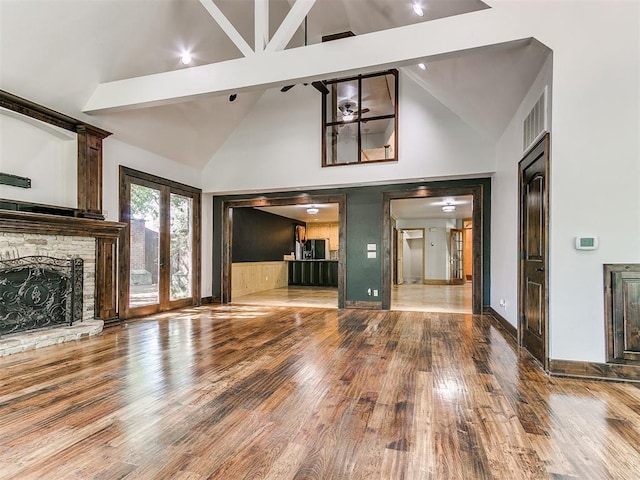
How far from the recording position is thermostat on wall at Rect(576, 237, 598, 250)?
307cm

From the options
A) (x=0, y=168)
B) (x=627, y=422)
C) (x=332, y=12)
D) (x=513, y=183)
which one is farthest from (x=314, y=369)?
(x=332, y=12)

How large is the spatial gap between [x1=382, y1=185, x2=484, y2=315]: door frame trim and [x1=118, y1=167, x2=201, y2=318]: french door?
3966 millimetres

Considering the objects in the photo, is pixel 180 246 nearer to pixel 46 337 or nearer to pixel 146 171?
pixel 146 171

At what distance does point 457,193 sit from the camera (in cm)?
655

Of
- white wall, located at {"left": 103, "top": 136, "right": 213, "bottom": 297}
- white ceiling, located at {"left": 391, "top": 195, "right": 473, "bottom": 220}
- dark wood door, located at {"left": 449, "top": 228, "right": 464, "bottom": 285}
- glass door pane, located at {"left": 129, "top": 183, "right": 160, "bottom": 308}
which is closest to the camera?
white wall, located at {"left": 103, "top": 136, "right": 213, "bottom": 297}

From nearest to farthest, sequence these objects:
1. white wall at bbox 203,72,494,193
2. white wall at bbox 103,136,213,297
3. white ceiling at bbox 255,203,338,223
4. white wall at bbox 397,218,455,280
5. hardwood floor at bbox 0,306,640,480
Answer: hardwood floor at bbox 0,306,640,480 → white wall at bbox 103,136,213,297 → white wall at bbox 203,72,494,193 → white ceiling at bbox 255,203,338,223 → white wall at bbox 397,218,455,280

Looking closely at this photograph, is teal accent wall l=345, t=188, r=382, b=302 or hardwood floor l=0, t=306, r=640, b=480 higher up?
teal accent wall l=345, t=188, r=382, b=302

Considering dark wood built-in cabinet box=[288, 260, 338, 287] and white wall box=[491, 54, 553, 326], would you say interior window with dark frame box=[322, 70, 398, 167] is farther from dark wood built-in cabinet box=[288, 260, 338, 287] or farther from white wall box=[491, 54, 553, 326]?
dark wood built-in cabinet box=[288, 260, 338, 287]

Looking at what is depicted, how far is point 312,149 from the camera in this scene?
709 cm

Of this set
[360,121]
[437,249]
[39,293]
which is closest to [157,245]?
[39,293]

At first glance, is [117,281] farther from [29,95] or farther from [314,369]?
[314,369]

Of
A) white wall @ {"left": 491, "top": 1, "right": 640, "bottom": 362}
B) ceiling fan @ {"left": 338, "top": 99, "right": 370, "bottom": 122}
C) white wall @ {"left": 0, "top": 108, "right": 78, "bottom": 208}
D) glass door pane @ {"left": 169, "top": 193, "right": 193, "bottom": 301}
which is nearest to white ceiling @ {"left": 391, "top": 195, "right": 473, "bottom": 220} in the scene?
ceiling fan @ {"left": 338, "top": 99, "right": 370, "bottom": 122}

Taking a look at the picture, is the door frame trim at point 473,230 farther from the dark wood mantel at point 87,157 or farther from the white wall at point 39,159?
the white wall at point 39,159

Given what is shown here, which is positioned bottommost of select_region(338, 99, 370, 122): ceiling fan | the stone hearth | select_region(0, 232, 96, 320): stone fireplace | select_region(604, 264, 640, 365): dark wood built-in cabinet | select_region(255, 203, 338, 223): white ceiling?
the stone hearth
